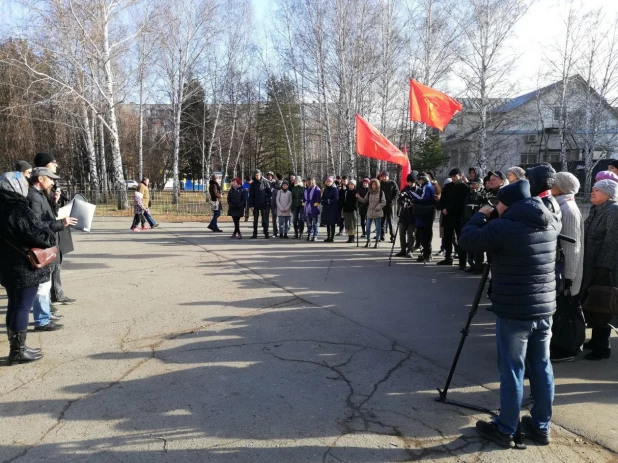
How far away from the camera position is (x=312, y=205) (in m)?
13.4

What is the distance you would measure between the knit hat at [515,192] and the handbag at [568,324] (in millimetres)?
1868

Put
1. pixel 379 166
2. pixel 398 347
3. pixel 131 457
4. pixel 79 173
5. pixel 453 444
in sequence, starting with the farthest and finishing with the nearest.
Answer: pixel 79 173
pixel 379 166
pixel 398 347
pixel 453 444
pixel 131 457

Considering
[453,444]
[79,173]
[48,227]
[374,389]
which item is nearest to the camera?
[453,444]

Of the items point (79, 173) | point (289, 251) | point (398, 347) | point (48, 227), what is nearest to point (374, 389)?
point (398, 347)

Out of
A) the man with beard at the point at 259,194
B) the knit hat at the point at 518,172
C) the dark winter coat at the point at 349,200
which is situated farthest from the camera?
the man with beard at the point at 259,194

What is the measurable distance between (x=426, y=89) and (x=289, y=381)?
28.1 feet

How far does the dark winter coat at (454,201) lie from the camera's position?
949cm

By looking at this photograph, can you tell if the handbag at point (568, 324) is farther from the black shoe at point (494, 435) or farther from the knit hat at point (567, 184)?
the black shoe at point (494, 435)

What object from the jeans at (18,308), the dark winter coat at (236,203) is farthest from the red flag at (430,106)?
the jeans at (18,308)

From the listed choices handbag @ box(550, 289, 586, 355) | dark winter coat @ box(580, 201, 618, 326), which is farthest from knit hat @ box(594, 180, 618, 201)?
handbag @ box(550, 289, 586, 355)

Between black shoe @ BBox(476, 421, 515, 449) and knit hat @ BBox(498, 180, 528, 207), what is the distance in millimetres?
1639

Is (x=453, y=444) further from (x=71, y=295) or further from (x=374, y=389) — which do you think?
(x=71, y=295)

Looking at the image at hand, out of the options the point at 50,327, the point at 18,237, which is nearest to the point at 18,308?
the point at 18,237

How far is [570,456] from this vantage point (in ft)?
10.4
